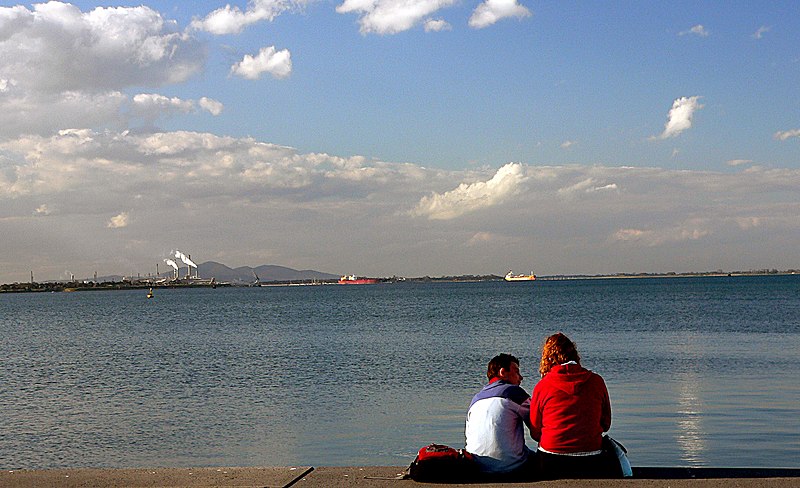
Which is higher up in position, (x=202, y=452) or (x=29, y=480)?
(x=29, y=480)

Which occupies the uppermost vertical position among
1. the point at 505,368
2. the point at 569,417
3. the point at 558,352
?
the point at 558,352

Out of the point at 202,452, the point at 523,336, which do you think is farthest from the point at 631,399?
the point at 523,336

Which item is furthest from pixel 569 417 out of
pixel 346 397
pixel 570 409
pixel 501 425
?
pixel 346 397

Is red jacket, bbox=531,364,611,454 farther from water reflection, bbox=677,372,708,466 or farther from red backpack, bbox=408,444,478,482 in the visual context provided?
water reflection, bbox=677,372,708,466

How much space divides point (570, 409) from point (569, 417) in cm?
7

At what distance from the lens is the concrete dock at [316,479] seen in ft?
26.8

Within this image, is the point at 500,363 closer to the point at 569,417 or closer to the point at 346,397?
the point at 569,417

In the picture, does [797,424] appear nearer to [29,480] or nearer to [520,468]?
[520,468]

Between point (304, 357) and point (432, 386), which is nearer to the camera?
point (432, 386)

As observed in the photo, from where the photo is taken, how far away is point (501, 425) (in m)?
8.55

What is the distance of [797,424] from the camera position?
657 inches

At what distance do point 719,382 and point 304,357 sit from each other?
1708 cm

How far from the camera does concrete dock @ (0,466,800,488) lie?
8.17m

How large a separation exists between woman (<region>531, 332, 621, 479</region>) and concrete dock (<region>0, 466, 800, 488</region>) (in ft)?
0.58
